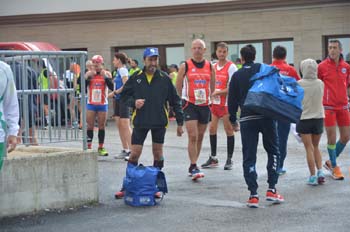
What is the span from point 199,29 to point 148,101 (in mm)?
16325

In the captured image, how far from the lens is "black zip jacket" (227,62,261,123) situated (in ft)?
29.5

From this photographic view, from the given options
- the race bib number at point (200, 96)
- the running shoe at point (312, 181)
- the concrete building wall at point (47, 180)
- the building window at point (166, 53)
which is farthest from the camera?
the building window at point (166, 53)

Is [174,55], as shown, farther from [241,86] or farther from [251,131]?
[251,131]

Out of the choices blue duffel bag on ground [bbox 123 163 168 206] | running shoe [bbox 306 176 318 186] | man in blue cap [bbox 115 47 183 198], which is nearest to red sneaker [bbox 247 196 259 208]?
blue duffel bag on ground [bbox 123 163 168 206]

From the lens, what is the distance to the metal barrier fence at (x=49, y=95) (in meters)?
8.81

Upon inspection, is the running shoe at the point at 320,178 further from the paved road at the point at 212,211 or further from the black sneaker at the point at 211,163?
the black sneaker at the point at 211,163

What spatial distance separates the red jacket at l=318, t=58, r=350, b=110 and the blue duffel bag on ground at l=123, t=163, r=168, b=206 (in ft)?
10.2

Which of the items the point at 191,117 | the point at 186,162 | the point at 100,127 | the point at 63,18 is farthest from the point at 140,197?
the point at 63,18

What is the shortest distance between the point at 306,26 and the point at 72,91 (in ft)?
52.1

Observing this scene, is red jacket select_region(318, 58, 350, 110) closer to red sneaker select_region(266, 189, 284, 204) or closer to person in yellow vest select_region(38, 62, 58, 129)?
red sneaker select_region(266, 189, 284, 204)

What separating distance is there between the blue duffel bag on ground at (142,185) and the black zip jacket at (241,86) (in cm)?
117

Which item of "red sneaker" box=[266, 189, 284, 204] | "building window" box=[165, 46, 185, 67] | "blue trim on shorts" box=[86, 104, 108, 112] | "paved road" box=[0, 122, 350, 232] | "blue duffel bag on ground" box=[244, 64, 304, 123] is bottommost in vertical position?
"paved road" box=[0, 122, 350, 232]

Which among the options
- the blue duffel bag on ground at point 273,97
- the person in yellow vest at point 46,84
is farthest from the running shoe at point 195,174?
the person in yellow vest at point 46,84

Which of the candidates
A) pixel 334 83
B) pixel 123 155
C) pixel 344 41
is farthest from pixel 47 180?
pixel 344 41
